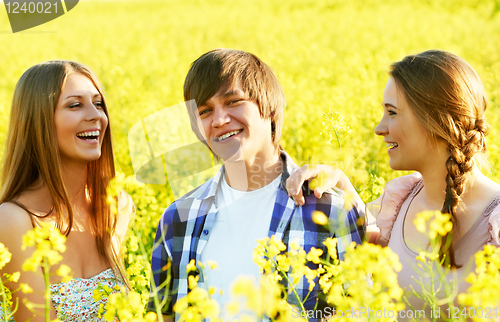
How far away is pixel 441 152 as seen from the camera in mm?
1823

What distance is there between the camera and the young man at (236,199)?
1.71 metres

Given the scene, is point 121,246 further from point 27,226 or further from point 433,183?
point 433,183

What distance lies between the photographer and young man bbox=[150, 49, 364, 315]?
1.71 m

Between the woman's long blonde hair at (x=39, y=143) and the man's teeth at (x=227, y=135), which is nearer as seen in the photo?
the man's teeth at (x=227, y=135)

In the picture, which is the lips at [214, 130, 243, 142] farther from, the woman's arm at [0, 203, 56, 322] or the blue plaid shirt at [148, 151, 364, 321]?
the woman's arm at [0, 203, 56, 322]

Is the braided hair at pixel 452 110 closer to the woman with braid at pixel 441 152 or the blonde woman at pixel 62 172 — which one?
the woman with braid at pixel 441 152

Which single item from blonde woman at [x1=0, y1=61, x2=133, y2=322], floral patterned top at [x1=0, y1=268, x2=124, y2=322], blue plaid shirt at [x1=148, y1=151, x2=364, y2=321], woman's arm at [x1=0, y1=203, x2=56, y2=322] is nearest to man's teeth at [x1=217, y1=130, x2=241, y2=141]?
blue plaid shirt at [x1=148, y1=151, x2=364, y2=321]

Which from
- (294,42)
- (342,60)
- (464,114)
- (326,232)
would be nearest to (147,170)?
(326,232)

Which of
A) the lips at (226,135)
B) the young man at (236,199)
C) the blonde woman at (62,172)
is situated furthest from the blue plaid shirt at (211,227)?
the blonde woman at (62,172)

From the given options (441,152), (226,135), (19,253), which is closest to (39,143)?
(19,253)

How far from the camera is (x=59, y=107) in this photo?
2.08 metres

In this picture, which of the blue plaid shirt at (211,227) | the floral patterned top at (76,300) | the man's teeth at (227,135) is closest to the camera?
the blue plaid shirt at (211,227)

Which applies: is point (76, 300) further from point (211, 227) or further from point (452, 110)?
point (452, 110)

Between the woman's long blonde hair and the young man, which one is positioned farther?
the woman's long blonde hair
